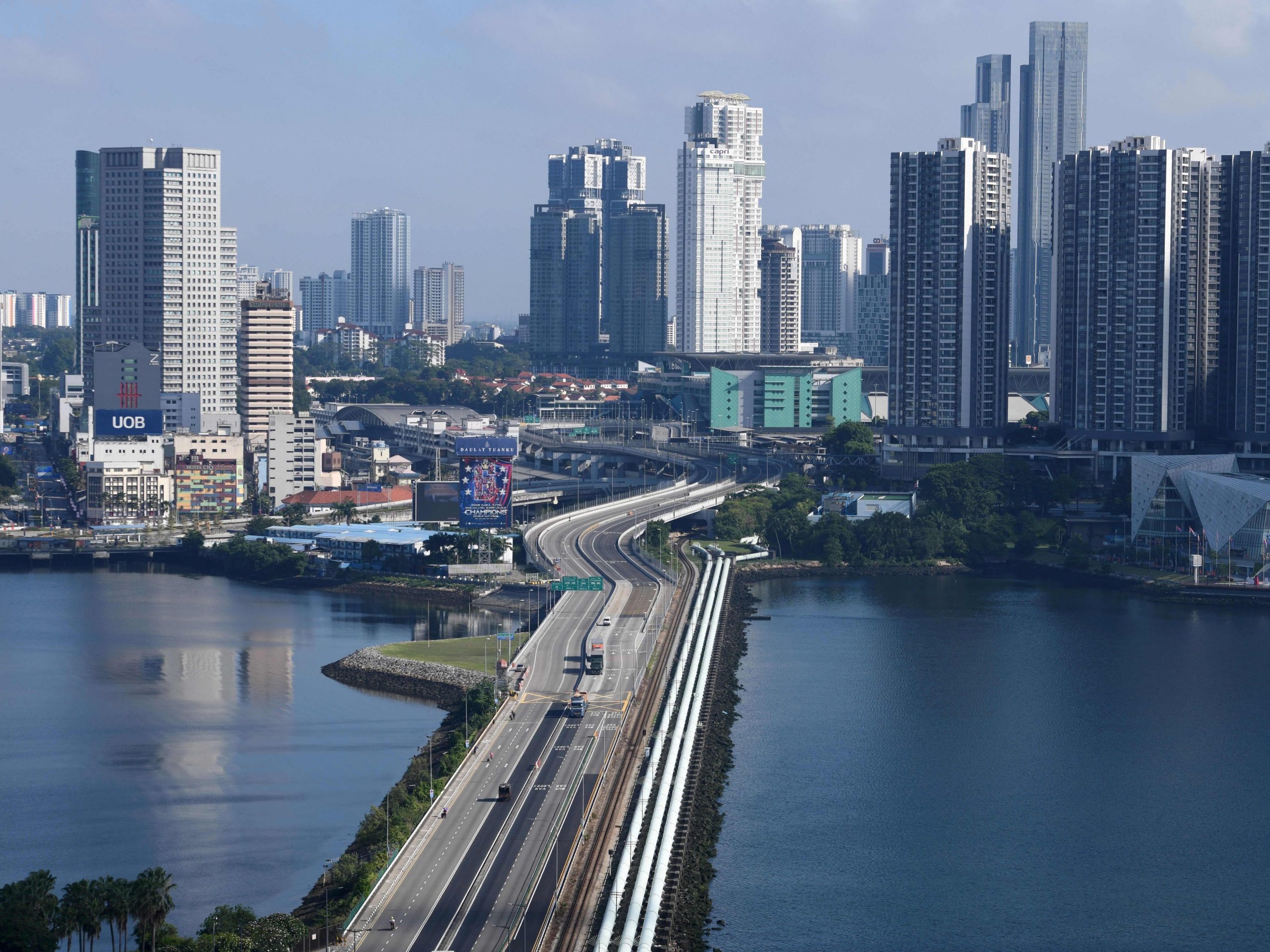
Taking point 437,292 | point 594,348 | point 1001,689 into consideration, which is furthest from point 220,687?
point 437,292

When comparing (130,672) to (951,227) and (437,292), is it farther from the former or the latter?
(437,292)

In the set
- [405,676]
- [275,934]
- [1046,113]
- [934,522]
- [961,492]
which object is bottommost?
[275,934]

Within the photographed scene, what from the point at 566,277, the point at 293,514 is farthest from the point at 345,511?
the point at 566,277

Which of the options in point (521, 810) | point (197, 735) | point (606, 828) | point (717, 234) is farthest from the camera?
point (717, 234)

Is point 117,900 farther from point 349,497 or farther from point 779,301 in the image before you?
point 779,301

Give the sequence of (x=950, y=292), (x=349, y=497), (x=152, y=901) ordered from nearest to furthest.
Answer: (x=152, y=901) < (x=950, y=292) < (x=349, y=497)

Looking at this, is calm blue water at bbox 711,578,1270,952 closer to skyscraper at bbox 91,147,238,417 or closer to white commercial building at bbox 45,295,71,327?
skyscraper at bbox 91,147,238,417

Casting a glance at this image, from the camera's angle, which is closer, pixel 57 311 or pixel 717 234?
pixel 717 234

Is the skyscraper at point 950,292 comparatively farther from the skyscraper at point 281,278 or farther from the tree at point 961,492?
the skyscraper at point 281,278
